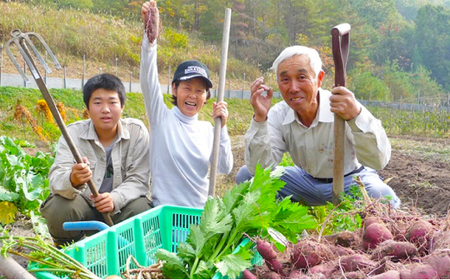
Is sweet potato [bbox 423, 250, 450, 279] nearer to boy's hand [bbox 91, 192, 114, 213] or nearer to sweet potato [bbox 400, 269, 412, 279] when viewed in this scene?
sweet potato [bbox 400, 269, 412, 279]

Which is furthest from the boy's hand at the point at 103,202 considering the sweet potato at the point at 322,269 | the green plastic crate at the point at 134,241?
the sweet potato at the point at 322,269

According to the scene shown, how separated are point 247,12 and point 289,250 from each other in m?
31.4

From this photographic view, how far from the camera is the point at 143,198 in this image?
2.78 meters

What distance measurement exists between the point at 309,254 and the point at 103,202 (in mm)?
1136

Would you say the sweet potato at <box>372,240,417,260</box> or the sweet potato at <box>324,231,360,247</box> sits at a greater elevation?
the sweet potato at <box>372,240,417,260</box>

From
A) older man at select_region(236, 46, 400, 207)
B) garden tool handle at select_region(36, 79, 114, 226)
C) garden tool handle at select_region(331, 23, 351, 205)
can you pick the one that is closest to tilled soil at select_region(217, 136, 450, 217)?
older man at select_region(236, 46, 400, 207)

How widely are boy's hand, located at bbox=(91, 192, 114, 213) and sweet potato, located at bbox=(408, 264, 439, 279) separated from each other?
4.86 feet

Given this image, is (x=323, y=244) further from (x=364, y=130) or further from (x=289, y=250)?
(x=364, y=130)

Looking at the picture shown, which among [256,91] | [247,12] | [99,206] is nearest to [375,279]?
[256,91]

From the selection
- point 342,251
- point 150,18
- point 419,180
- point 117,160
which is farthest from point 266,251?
point 419,180

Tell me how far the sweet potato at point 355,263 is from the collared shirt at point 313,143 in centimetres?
93

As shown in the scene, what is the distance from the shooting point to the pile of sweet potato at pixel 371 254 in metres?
1.65

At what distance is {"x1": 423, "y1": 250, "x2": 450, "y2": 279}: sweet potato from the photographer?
5.28 feet

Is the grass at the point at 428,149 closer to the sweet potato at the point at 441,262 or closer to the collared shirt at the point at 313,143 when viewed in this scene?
the collared shirt at the point at 313,143
